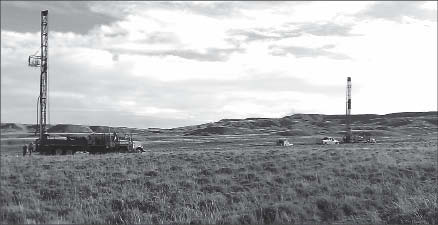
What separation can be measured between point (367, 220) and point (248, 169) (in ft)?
38.0

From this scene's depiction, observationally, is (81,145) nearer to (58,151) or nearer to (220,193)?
(58,151)

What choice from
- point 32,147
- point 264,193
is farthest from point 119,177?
point 32,147

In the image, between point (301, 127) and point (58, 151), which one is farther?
point (301, 127)

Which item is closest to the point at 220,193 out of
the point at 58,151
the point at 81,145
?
the point at 81,145

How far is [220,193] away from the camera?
17.3 m

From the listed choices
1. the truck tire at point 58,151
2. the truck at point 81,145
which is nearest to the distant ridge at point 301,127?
the truck at point 81,145

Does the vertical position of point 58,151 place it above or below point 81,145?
below

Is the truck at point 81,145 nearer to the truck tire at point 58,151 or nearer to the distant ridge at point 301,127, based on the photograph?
the truck tire at point 58,151

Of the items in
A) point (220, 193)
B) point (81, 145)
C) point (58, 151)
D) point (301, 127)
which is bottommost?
point (220, 193)

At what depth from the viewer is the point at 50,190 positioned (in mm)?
17688

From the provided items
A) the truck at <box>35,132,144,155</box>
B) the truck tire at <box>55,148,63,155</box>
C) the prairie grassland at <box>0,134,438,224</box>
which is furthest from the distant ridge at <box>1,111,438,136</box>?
the prairie grassland at <box>0,134,438,224</box>

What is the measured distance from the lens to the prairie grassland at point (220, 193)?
12688 mm

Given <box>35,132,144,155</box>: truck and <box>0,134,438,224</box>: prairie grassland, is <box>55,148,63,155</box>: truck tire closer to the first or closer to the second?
<box>35,132,144,155</box>: truck

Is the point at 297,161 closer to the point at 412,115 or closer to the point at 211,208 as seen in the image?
the point at 211,208
